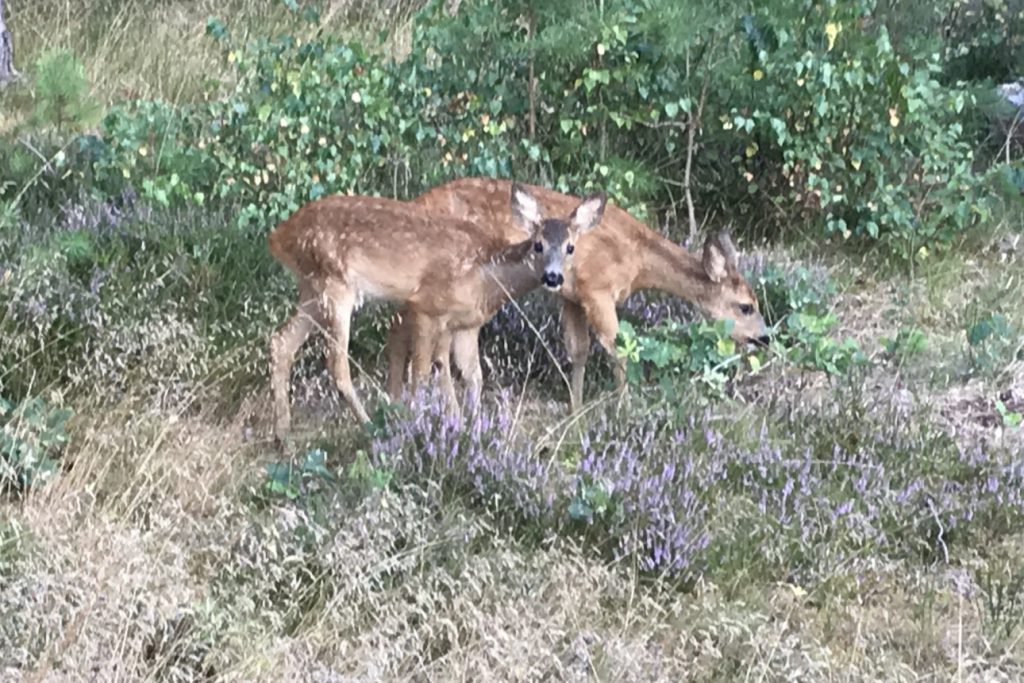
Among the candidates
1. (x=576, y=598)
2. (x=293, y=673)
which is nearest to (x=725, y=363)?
(x=576, y=598)

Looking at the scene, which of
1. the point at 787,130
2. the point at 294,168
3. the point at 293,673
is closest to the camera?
the point at 293,673

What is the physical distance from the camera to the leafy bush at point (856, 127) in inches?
267

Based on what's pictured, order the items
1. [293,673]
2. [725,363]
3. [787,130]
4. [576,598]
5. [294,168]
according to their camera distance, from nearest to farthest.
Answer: [293,673] → [576,598] → [725,363] → [294,168] → [787,130]

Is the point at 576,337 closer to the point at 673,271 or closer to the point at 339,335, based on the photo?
the point at 673,271

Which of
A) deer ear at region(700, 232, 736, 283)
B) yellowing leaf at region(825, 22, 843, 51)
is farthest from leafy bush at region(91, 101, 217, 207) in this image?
yellowing leaf at region(825, 22, 843, 51)

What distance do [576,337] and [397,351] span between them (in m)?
0.82

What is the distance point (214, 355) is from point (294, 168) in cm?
137

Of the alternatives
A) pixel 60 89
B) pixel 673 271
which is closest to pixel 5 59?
pixel 60 89

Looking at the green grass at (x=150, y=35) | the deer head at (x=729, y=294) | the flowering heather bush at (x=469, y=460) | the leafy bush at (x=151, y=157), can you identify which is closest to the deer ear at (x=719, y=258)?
the deer head at (x=729, y=294)

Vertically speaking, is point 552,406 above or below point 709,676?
below

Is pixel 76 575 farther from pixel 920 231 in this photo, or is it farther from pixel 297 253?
pixel 920 231

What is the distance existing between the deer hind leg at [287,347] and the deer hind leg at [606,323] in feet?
4.09

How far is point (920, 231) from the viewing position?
7090 millimetres

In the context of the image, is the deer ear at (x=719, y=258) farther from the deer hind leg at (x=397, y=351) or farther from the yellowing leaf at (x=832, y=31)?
the deer hind leg at (x=397, y=351)
